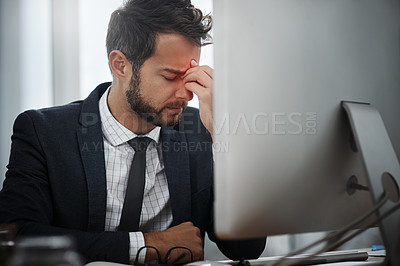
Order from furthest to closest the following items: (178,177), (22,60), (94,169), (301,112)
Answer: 1. (22,60)
2. (178,177)
3. (94,169)
4. (301,112)

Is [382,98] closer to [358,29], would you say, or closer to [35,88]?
[358,29]

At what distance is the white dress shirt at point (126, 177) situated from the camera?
1344 millimetres

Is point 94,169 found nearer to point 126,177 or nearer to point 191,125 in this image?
point 126,177

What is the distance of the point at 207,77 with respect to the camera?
4.29ft

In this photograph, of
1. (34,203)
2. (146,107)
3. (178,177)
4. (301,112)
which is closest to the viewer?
(301,112)

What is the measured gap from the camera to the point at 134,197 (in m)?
1.32

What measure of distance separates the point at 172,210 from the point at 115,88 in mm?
532

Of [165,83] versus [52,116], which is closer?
[52,116]

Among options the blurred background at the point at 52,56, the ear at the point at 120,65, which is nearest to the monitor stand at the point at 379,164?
the ear at the point at 120,65

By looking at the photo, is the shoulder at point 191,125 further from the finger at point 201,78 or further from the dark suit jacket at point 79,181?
the finger at point 201,78

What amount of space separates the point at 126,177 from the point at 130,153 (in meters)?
0.09

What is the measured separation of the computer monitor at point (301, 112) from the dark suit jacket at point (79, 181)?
554 millimetres

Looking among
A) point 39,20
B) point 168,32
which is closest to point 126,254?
point 168,32

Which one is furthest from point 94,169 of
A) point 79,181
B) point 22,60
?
point 22,60
